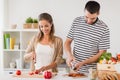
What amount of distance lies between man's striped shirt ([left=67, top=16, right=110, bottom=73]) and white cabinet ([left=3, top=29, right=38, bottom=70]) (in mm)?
1596

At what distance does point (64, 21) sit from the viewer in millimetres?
4270

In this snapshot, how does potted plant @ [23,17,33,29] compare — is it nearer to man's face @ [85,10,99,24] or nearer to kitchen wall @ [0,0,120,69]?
kitchen wall @ [0,0,120,69]

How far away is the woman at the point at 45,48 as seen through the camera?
8.48 ft

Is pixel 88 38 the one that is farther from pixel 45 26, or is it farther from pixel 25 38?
pixel 25 38

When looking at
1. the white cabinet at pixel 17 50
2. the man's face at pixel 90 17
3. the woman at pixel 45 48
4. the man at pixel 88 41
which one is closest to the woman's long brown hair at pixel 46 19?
the woman at pixel 45 48

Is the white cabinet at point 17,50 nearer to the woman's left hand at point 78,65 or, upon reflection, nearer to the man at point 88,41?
the man at point 88,41

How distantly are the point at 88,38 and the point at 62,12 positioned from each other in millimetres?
1791

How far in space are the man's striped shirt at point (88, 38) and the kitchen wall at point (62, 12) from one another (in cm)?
164

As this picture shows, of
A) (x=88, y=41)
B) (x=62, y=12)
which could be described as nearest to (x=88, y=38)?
(x=88, y=41)

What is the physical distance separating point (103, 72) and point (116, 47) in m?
2.23

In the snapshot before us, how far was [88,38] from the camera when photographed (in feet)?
8.37

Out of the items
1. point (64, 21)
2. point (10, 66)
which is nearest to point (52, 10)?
point (64, 21)

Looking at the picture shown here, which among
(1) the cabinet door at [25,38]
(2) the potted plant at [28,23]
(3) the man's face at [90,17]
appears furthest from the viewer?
(1) the cabinet door at [25,38]

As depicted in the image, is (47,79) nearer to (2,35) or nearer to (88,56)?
(88,56)
